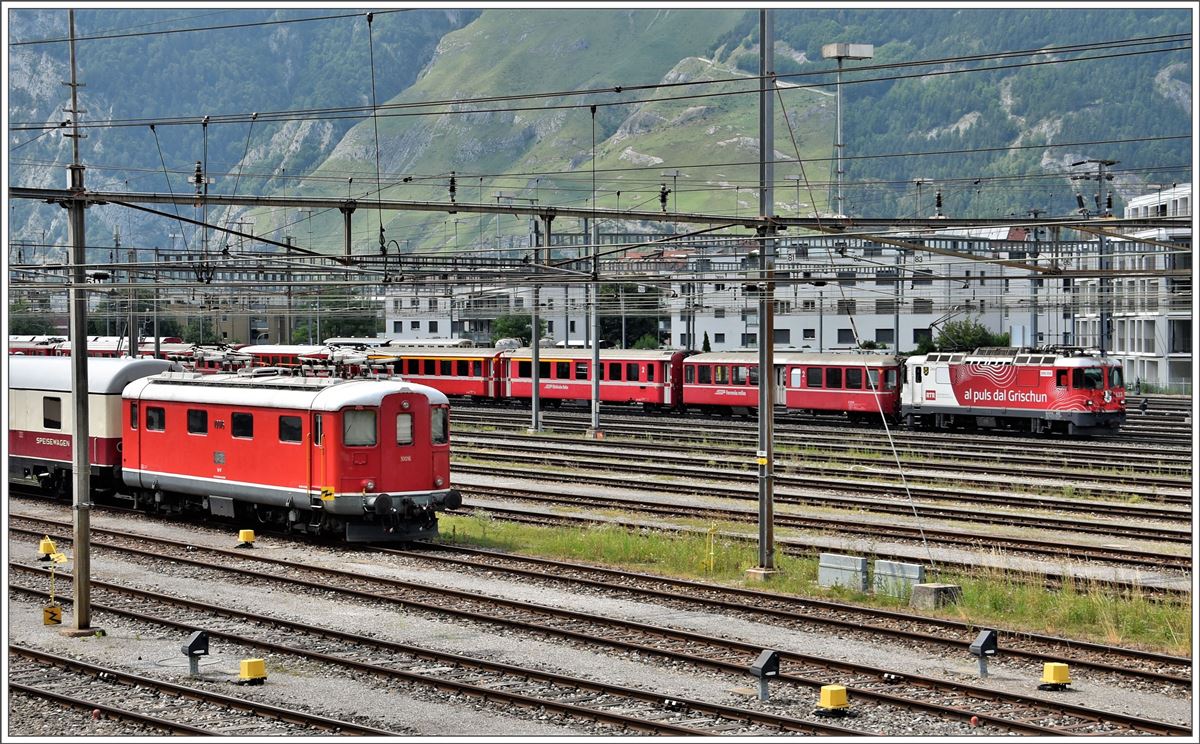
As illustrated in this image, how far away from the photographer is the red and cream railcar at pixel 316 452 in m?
24.7

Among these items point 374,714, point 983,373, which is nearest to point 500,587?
point 374,714

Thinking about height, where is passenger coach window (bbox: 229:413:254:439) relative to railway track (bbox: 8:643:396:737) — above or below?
above

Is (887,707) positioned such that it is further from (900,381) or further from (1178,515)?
(900,381)

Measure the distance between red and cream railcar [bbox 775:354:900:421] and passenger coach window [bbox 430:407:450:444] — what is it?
28.3 metres

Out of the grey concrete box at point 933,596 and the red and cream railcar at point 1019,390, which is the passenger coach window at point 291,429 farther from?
the red and cream railcar at point 1019,390

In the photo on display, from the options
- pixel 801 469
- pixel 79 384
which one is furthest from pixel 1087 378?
pixel 79 384

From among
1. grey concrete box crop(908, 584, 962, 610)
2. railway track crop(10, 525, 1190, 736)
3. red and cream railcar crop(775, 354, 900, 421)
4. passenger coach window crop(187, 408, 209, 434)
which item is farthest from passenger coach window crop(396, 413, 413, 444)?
red and cream railcar crop(775, 354, 900, 421)

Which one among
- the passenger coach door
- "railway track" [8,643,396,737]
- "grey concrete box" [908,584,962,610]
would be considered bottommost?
"railway track" [8,643,396,737]

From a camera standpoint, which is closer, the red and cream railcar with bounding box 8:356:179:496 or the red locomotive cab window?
the red and cream railcar with bounding box 8:356:179:496

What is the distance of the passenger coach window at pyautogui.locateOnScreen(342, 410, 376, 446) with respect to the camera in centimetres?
2464

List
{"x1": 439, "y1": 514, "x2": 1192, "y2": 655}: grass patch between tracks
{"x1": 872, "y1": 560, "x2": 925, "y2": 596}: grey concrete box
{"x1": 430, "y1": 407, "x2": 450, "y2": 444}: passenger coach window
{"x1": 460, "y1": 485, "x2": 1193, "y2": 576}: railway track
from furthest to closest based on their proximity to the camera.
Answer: {"x1": 430, "y1": 407, "x2": 450, "y2": 444}: passenger coach window < {"x1": 460, "y1": 485, "x2": 1193, "y2": 576}: railway track < {"x1": 872, "y1": 560, "x2": 925, "y2": 596}: grey concrete box < {"x1": 439, "y1": 514, "x2": 1192, "y2": 655}: grass patch between tracks

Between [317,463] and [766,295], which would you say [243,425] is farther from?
[766,295]

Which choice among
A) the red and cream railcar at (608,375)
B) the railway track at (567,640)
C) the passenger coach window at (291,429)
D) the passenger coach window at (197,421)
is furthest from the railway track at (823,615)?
the red and cream railcar at (608,375)

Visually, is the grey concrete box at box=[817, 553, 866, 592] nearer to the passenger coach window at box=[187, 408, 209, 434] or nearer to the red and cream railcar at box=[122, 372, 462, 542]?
the red and cream railcar at box=[122, 372, 462, 542]
